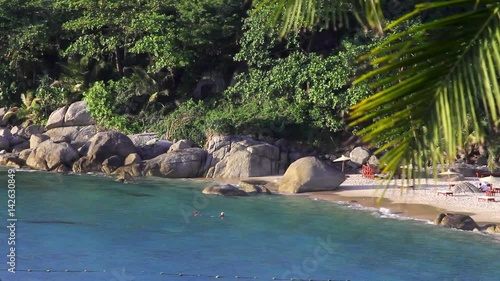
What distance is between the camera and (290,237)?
2009 centimetres

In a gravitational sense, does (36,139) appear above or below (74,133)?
below

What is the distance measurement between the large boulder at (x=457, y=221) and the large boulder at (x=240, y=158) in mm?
8993

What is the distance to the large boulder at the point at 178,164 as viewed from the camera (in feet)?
92.4

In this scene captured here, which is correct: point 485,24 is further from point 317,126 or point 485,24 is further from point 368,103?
point 317,126

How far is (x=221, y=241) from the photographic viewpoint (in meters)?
19.7

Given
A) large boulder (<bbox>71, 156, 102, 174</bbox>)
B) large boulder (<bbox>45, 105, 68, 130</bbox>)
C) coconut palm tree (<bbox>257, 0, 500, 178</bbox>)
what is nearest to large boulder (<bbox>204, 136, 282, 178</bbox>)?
large boulder (<bbox>71, 156, 102, 174</bbox>)

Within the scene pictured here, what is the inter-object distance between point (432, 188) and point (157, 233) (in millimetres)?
9337

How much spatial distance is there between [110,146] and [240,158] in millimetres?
4888

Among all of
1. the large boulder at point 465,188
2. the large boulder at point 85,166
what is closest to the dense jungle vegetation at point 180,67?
the large boulder at point 85,166

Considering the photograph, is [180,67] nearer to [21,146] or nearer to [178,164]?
[178,164]

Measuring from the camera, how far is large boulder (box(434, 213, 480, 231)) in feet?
64.6

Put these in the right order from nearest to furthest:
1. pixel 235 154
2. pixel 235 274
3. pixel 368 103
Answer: pixel 368 103, pixel 235 274, pixel 235 154

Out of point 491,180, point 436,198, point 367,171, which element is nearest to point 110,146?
point 367,171

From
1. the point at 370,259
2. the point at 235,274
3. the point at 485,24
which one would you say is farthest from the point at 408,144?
the point at 370,259
